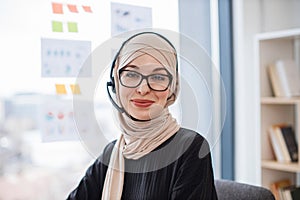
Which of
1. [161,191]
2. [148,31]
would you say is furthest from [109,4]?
[161,191]

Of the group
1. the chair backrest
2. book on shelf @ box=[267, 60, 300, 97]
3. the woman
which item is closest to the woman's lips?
the woman

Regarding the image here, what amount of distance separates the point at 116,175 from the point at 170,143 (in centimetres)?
19

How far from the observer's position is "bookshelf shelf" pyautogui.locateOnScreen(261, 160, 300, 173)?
218cm

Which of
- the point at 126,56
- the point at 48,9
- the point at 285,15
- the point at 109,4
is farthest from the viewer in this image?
the point at 285,15

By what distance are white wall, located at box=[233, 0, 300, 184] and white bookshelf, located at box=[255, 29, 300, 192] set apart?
0.33ft

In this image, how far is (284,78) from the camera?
2.30m

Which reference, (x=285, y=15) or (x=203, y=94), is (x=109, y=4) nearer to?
(x=203, y=94)

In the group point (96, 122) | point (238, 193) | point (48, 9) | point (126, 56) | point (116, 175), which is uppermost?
point (48, 9)

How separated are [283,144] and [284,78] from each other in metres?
0.34

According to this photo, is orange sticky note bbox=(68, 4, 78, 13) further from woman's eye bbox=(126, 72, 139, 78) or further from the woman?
woman's eye bbox=(126, 72, 139, 78)

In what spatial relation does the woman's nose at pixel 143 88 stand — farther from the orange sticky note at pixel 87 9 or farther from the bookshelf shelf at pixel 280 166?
the bookshelf shelf at pixel 280 166

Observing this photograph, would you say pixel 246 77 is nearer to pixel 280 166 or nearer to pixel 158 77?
pixel 280 166

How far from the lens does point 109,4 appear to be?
196 cm

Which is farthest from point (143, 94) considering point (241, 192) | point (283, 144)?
point (283, 144)
